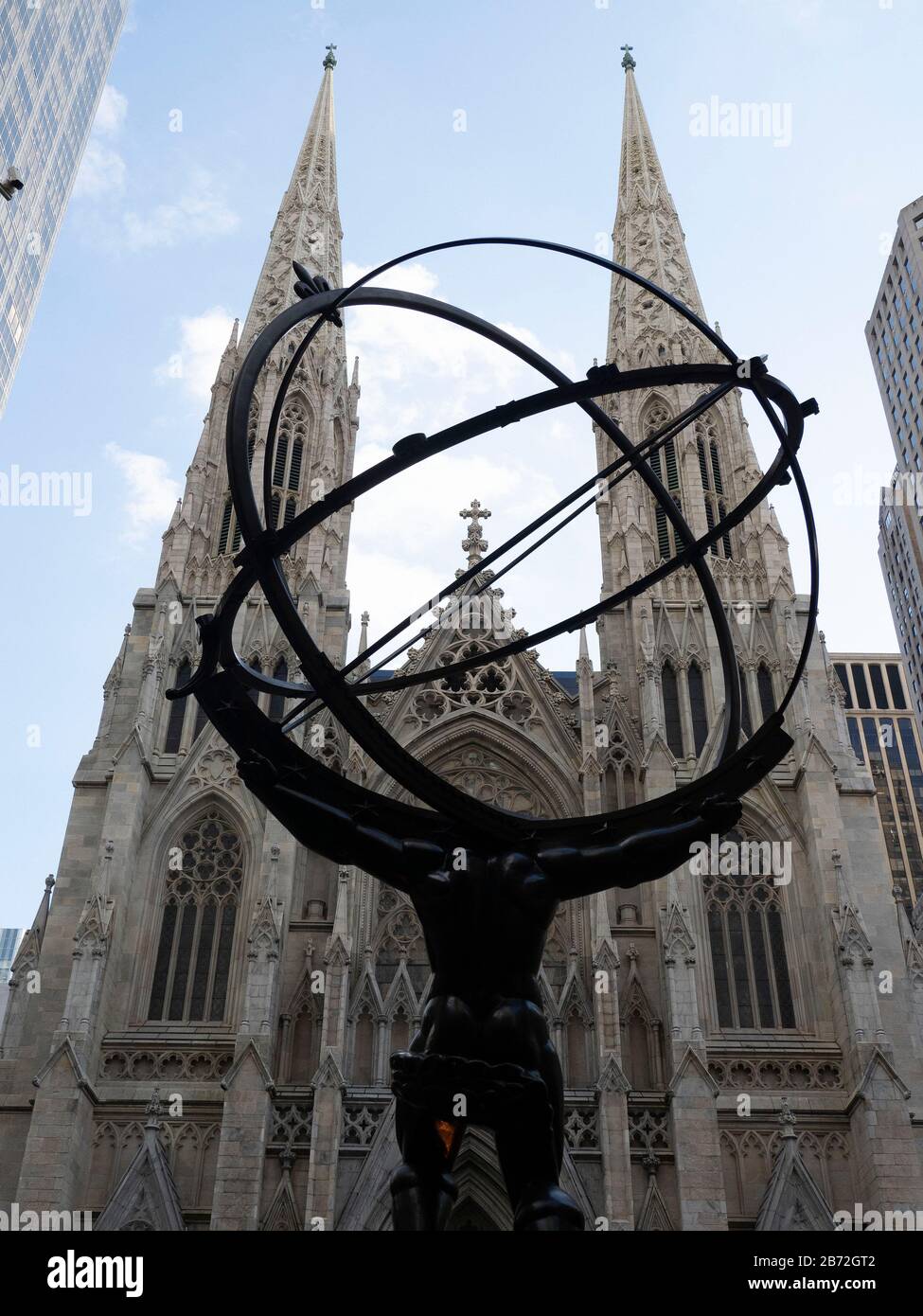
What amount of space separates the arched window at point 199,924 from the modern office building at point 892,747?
54094 millimetres

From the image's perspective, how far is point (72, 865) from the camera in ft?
94.7

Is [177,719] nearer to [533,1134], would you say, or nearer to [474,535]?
[474,535]

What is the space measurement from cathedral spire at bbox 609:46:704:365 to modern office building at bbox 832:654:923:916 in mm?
39116

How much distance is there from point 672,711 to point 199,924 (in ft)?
43.6

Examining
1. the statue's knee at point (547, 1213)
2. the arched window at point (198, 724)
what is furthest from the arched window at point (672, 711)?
the statue's knee at point (547, 1213)

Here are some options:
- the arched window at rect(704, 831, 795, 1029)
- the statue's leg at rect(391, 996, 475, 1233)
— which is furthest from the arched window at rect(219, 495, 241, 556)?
the statue's leg at rect(391, 996, 475, 1233)

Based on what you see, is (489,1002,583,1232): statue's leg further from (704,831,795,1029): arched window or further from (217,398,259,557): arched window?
(217,398,259,557): arched window

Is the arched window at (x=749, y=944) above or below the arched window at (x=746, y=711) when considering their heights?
below

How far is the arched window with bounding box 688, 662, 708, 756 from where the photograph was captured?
3161 cm

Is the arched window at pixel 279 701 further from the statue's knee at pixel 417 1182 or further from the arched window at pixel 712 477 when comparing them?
the statue's knee at pixel 417 1182

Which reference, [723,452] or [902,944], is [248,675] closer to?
[902,944]

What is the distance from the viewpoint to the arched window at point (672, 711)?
31531mm

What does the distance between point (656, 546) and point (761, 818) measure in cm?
1003

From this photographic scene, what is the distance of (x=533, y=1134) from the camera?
27.4ft
